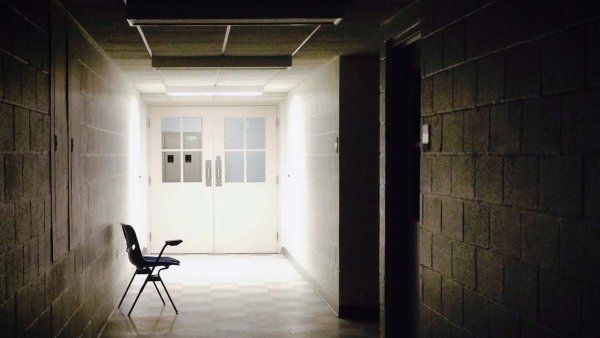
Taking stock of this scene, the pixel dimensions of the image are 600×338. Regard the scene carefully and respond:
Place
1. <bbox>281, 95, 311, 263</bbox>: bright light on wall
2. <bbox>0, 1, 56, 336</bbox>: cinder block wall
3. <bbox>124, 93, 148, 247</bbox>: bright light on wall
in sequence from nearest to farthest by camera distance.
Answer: <bbox>0, 1, 56, 336</bbox>: cinder block wall < <bbox>124, 93, 148, 247</bbox>: bright light on wall < <bbox>281, 95, 311, 263</bbox>: bright light on wall

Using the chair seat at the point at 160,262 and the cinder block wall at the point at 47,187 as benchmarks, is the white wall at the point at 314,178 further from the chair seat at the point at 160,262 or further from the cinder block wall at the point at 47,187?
the cinder block wall at the point at 47,187

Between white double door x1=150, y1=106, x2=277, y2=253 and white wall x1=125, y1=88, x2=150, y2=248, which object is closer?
white wall x1=125, y1=88, x2=150, y2=248

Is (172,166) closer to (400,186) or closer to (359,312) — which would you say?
(359,312)

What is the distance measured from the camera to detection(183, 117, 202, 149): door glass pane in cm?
995

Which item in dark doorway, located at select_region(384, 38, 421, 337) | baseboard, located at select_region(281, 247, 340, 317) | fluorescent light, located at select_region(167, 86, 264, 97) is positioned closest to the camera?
dark doorway, located at select_region(384, 38, 421, 337)

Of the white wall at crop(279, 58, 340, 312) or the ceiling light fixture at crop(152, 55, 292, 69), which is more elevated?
the ceiling light fixture at crop(152, 55, 292, 69)

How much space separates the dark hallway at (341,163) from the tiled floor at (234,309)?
0.11 ft

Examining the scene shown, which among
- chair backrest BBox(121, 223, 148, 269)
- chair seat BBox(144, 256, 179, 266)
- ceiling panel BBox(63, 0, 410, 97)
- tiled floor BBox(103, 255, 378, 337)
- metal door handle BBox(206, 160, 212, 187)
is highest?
ceiling panel BBox(63, 0, 410, 97)

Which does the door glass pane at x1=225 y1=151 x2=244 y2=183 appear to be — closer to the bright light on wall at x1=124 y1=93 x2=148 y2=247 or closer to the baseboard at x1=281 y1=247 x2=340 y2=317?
the bright light on wall at x1=124 y1=93 x2=148 y2=247

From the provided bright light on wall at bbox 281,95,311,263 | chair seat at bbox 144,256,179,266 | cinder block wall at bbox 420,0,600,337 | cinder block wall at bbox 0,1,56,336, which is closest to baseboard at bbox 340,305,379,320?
chair seat at bbox 144,256,179,266

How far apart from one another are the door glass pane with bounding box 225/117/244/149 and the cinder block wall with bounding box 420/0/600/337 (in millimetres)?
6523

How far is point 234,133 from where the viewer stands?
10023mm

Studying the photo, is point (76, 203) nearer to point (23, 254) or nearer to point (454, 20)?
point (23, 254)

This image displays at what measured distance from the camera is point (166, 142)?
995 cm
